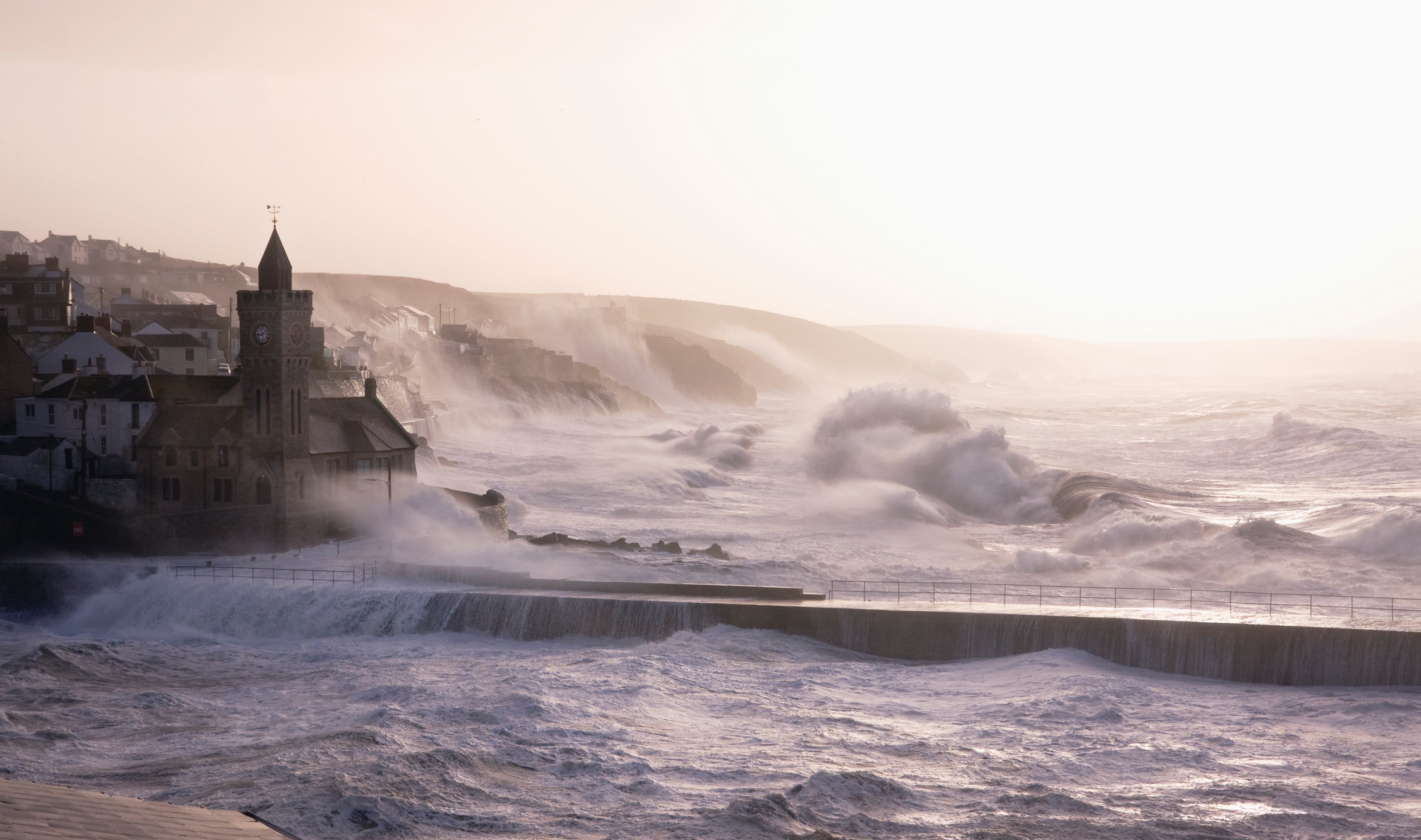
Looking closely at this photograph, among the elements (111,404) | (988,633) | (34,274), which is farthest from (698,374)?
(988,633)

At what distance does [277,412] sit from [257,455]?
1.39 meters

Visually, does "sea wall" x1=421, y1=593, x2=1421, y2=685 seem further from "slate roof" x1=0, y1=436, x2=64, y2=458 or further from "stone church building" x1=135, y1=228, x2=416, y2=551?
"slate roof" x1=0, y1=436, x2=64, y2=458

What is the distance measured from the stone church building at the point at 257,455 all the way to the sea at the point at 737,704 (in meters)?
1.95

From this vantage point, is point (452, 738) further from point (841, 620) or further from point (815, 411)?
point (815, 411)

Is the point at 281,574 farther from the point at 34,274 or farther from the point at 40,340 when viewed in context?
the point at 34,274

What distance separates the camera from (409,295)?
164 metres

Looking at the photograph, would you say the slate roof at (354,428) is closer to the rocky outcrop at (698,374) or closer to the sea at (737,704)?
the sea at (737,704)

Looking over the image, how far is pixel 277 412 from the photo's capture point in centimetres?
3441

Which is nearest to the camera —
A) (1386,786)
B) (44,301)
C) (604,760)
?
(1386,786)

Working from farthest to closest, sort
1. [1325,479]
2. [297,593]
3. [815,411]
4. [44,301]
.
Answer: [815,411]
[44,301]
[1325,479]
[297,593]

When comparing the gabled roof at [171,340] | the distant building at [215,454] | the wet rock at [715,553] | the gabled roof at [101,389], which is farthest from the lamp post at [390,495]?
the gabled roof at [171,340]

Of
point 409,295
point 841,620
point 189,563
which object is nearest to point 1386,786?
point 841,620

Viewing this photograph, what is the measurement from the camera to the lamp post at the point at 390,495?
3638cm

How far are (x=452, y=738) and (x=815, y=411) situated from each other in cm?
11338
